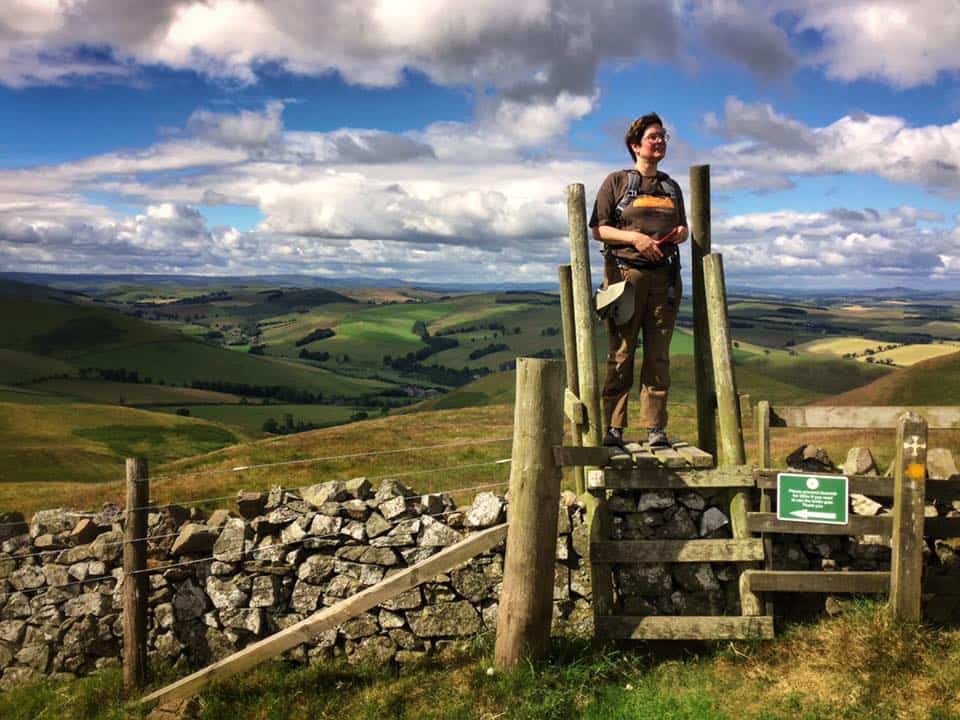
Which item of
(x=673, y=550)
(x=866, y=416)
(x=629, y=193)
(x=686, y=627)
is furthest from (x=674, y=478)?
(x=629, y=193)

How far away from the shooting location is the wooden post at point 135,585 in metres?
7.47

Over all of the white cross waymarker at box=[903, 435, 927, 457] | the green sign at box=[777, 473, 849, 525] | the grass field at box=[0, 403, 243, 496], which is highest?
the white cross waymarker at box=[903, 435, 927, 457]

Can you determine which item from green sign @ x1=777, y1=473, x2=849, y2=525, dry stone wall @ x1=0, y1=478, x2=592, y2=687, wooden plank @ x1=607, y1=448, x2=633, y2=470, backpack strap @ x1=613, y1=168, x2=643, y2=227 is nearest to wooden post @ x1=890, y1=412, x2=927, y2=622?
green sign @ x1=777, y1=473, x2=849, y2=525

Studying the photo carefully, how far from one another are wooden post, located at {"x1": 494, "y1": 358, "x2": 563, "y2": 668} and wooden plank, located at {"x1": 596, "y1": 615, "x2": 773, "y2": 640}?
0.75 meters

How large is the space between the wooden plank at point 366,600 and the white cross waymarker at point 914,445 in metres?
3.82

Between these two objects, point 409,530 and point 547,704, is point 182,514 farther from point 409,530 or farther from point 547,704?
point 547,704

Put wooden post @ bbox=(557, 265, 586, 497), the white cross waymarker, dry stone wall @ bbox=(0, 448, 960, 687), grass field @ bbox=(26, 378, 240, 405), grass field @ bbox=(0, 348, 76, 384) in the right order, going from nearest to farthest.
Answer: the white cross waymarker → dry stone wall @ bbox=(0, 448, 960, 687) → wooden post @ bbox=(557, 265, 586, 497) → grass field @ bbox=(26, 378, 240, 405) → grass field @ bbox=(0, 348, 76, 384)

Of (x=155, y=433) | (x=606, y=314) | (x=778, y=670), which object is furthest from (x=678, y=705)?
(x=155, y=433)

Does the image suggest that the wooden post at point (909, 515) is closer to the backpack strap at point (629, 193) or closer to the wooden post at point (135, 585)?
the backpack strap at point (629, 193)

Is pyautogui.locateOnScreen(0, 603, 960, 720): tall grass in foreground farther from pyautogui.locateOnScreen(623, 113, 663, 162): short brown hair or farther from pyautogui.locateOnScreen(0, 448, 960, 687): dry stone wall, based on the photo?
pyautogui.locateOnScreen(623, 113, 663, 162): short brown hair

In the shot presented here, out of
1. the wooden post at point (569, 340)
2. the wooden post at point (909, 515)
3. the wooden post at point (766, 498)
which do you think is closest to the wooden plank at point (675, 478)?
the wooden post at point (766, 498)

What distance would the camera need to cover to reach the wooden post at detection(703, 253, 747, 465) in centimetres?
710

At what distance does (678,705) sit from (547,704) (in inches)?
43.2

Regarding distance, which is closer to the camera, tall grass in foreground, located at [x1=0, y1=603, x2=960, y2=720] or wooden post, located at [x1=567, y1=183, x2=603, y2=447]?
tall grass in foreground, located at [x1=0, y1=603, x2=960, y2=720]
